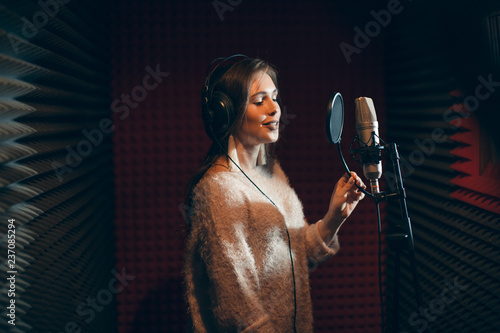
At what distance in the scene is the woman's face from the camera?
4.41 feet

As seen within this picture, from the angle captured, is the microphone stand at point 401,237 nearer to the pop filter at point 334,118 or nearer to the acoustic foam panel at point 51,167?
the pop filter at point 334,118

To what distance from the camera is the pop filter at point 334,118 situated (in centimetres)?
102

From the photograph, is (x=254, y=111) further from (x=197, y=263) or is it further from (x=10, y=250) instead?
(x=10, y=250)

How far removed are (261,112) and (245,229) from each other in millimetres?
444

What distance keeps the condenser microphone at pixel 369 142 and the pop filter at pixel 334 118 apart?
68 mm

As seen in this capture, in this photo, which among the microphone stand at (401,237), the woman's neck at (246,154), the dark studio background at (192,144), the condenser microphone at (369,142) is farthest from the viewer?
the woman's neck at (246,154)

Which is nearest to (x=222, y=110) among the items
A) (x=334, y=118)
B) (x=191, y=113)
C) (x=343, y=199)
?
(x=334, y=118)

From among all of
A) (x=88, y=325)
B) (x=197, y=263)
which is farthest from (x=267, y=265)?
(x=88, y=325)

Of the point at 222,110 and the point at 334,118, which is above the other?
the point at 222,110

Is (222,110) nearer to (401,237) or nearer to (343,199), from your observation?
(343,199)

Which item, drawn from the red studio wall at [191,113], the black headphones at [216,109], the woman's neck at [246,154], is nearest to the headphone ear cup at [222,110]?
the black headphones at [216,109]

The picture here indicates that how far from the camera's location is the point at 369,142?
107 cm

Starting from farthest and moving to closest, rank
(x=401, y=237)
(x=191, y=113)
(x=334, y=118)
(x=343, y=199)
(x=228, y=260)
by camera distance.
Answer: (x=191, y=113) < (x=343, y=199) < (x=228, y=260) < (x=334, y=118) < (x=401, y=237)

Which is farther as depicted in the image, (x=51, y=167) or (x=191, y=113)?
(x=191, y=113)
